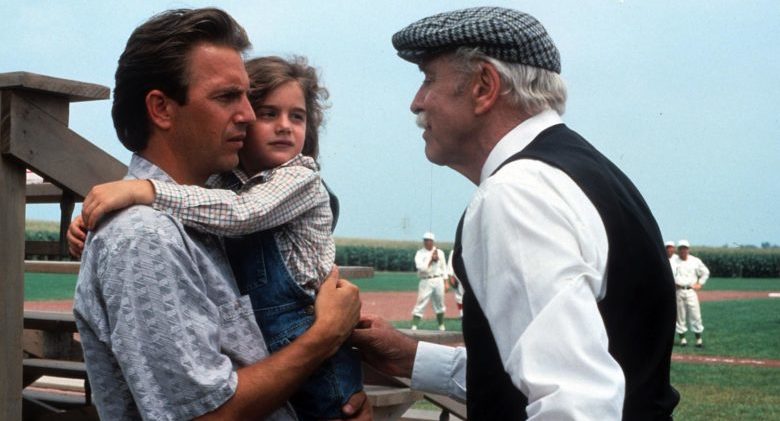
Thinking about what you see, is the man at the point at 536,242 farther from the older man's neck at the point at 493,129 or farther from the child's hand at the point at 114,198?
the child's hand at the point at 114,198

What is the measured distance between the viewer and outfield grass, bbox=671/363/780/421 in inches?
467

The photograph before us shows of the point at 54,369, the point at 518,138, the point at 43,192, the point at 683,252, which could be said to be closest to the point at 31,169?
the point at 43,192

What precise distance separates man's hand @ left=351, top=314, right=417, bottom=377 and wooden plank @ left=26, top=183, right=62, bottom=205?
3.22m

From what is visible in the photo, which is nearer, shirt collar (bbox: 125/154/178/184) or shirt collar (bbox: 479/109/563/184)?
shirt collar (bbox: 479/109/563/184)

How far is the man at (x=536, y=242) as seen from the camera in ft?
5.80

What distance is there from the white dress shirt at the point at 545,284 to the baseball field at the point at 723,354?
1015 centimetres

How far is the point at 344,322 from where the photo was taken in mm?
2482

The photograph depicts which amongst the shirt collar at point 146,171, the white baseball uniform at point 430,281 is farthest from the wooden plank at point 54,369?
the white baseball uniform at point 430,281

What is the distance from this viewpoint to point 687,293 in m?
23.2

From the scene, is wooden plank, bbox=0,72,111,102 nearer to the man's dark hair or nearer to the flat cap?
the man's dark hair

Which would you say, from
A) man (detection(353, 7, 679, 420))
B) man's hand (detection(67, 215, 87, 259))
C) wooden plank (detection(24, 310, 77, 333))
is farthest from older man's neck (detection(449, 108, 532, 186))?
wooden plank (detection(24, 310, 77, 333))

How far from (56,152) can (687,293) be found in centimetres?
2112

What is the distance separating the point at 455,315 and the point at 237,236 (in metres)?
30.7

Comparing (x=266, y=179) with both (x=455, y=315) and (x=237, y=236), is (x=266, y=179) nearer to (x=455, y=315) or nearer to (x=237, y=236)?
(x=237, y=236)
